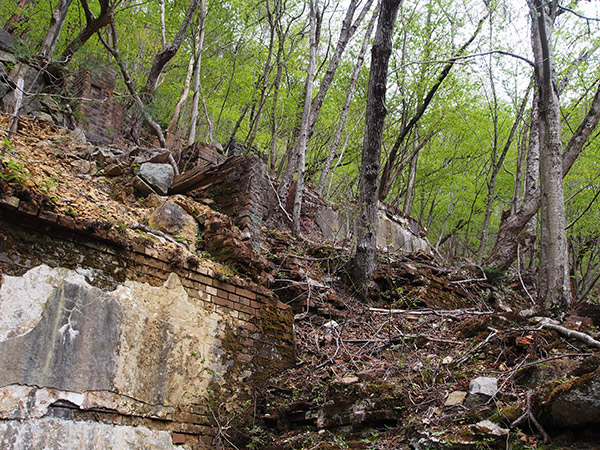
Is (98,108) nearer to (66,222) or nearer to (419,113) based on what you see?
(66,222)

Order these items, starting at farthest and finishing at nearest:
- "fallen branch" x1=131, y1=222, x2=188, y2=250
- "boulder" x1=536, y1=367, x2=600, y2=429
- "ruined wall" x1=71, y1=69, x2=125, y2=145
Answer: "ruined wall" x1=71, y1=69, x2=125, y2=145, "fallen branch" x1=131, y1=222, x2=188, y2=250, "boulder" x1=536, y1=367, x2=600, y2=429

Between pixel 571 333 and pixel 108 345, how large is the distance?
13.0 feet

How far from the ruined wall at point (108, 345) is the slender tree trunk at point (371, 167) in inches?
97.0

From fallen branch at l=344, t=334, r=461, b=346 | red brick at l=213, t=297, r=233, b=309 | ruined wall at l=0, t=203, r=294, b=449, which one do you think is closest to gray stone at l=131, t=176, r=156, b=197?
ruined wall at l=0, t=203, r=294, b=449

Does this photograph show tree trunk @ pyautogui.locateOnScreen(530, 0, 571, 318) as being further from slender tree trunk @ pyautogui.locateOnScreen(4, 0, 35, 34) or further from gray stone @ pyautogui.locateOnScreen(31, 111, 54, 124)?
slender tree trunk @ pyautogui.locateOnScreen(4, 0, 35, 34)

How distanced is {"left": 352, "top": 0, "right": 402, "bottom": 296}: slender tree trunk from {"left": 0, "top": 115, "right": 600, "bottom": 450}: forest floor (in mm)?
323

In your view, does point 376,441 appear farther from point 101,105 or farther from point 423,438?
point 101,105

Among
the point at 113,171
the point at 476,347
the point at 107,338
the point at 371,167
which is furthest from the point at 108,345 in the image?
the point at 371,167

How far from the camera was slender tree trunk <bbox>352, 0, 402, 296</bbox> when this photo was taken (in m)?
6.08

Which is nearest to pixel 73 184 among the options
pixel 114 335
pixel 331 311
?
pixel 114 335

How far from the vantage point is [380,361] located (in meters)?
4.53

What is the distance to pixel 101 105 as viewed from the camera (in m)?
9.27

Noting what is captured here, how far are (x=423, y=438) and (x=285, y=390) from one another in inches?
68.3

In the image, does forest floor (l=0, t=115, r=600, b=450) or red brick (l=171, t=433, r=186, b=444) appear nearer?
forest floor (l=0, t=115, r=600, b=450)
